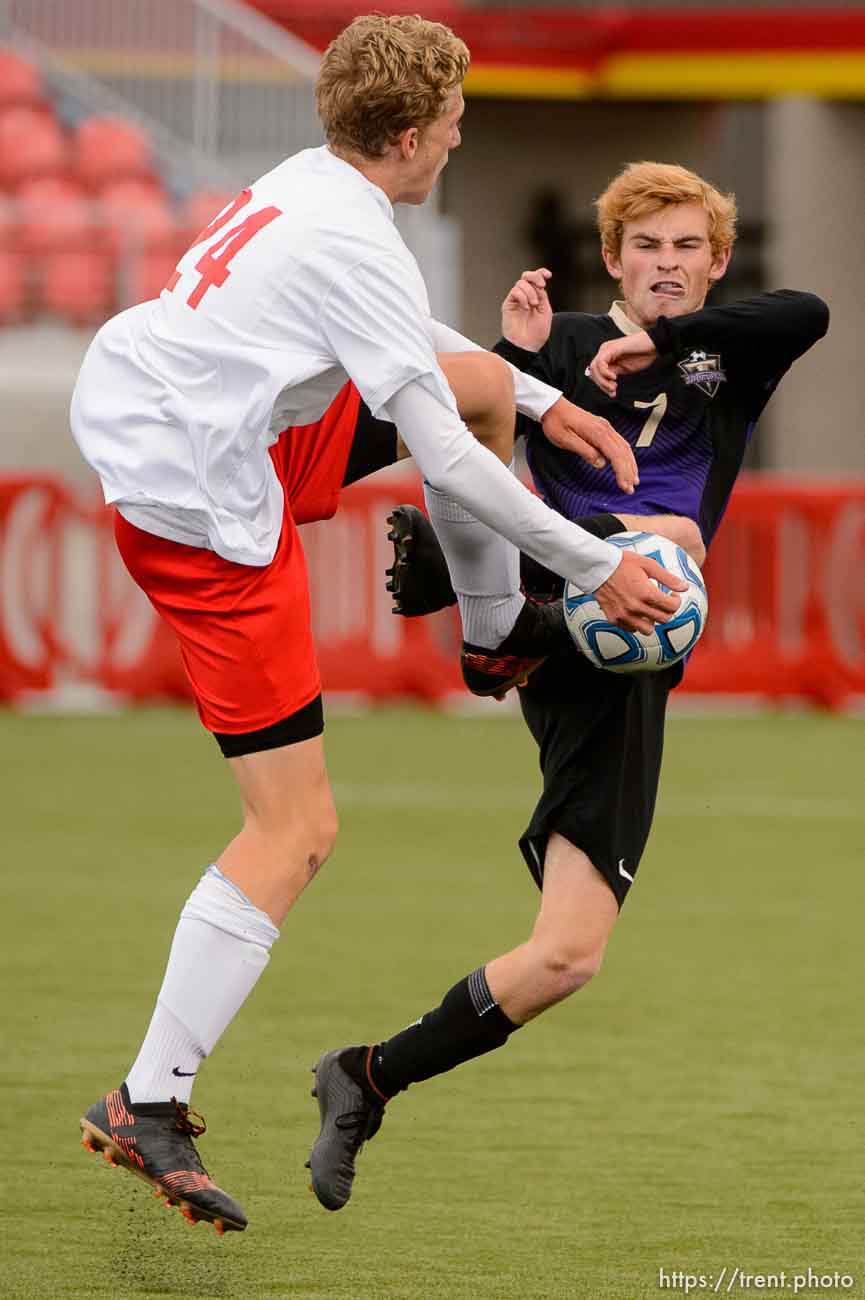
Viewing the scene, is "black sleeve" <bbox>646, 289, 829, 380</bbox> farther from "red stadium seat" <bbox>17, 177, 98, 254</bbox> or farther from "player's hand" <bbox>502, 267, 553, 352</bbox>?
"red stadium seat" <bbox>17, 177, 98, 254</bbox>

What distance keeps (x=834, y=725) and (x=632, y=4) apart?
29.1 feet

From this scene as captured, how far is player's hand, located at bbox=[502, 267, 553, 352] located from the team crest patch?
28 centimetres

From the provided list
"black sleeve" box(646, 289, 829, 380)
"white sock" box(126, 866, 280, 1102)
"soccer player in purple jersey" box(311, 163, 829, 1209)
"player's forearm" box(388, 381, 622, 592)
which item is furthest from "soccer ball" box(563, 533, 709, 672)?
"white sock" box(126, 866, 280, 1102)

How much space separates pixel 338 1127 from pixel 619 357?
154 centimetres

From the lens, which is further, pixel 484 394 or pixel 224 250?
pixel 484 394

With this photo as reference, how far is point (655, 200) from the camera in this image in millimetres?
4797

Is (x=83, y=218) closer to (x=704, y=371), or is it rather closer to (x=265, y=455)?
(x=704, y=371)

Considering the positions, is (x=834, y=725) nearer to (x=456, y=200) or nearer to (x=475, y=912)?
(x=475, y=912)

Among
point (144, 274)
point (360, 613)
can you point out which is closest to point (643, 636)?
point (360, 613)

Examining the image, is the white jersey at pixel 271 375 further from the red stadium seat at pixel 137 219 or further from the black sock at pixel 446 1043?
the red stadium seat at pixel 137 219

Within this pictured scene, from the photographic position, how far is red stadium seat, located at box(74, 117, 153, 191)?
18.4 metres

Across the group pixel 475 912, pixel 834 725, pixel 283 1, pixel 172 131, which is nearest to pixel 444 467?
pixel 475 912

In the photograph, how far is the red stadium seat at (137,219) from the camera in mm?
16672

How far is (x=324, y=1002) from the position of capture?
6660mm
